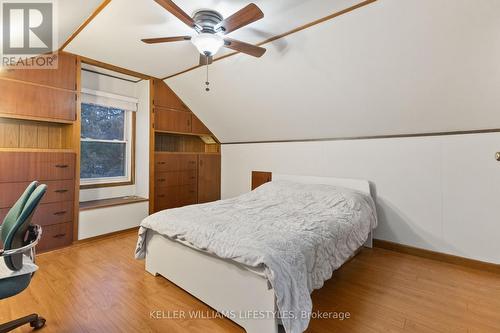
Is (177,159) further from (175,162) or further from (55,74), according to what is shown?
(55,74)

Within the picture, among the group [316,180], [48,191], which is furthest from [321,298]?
[48,191]

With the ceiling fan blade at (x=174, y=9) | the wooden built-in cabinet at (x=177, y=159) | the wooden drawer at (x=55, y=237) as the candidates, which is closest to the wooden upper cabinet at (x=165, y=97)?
the wooden built-in cabinet at (x=177, y=159)

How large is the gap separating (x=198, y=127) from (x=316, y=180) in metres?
2.47

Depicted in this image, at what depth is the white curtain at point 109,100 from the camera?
342 centimetres

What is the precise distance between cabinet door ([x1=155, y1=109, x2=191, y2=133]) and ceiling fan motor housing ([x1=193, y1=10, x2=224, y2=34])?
7.49 ft

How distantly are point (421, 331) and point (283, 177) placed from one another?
263cm

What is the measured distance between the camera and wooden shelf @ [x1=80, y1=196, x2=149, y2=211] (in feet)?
10.7

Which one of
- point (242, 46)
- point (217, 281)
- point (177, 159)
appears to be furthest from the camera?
point (177, 159)

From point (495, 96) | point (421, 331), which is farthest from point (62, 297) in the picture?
point (495, 96)

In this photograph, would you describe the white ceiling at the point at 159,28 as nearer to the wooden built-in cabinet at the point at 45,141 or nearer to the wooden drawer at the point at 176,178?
the wooden built-in cabinet at the point at 45,141

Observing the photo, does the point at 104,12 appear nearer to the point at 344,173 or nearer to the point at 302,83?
the point at 302,83

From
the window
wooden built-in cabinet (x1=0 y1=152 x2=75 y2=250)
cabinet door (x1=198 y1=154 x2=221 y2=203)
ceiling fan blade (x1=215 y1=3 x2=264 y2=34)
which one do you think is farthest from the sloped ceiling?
wooden built-in cabinet (x1=0 y1=152 x2=75 y2=250)

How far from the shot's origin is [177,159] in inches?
167

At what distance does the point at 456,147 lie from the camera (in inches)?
104
